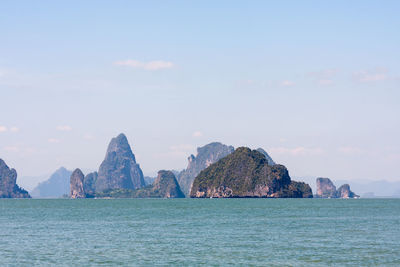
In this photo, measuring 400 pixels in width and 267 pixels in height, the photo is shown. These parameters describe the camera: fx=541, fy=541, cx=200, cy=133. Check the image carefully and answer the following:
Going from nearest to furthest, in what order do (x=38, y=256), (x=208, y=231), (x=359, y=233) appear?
(x=38, y=256) < (x=359, y=233) < (x=208, y=231)

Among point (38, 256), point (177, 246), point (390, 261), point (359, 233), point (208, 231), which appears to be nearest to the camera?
point (390, 261)

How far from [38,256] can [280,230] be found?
138 ft

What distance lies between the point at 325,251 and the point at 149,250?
19.4 m

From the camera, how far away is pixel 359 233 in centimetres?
7956

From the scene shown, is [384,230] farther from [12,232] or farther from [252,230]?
[12,232]

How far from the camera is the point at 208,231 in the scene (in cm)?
8494

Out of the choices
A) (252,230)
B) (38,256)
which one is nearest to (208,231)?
(252,230)

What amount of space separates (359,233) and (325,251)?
23.0 m

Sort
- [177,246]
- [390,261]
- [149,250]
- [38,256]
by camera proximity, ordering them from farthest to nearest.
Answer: [177,246], [149,250], [38,256], [390,261]

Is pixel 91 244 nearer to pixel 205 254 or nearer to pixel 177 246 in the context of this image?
pixel 177 246

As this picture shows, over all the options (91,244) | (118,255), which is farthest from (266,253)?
(91,244)

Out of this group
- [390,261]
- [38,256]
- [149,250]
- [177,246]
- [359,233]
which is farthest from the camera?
[359,233]

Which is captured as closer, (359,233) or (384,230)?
(359,233)

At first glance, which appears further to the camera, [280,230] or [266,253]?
[280,230]
